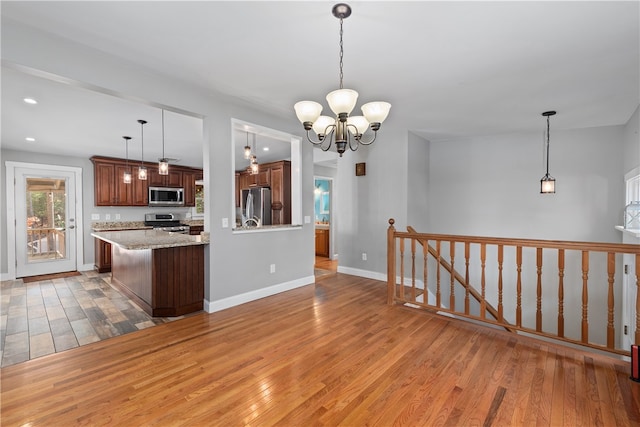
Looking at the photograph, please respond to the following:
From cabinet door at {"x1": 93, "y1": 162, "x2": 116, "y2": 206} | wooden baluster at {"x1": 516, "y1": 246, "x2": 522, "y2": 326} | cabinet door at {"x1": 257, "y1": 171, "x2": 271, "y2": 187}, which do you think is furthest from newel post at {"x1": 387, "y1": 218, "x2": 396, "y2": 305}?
cabinet door at {"x1": 93, "y1": 162, "x2": 116, "y2": 206}

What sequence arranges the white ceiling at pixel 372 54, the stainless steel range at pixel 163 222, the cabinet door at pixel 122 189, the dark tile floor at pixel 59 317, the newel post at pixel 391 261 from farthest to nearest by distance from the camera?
1. the stainless steel range at pixel 163 222
2. the cabinet door at pixel 122 189
3. the newel post at pixel 391 261
4. the dark tile floor at pixel 59 317
5. the white ceiling at pixel 372 54

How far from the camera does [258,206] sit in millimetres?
6789

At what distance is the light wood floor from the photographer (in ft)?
A: 5.58

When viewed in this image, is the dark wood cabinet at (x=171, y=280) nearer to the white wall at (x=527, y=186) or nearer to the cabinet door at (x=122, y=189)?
the cabinet door at (x=122, y=189)

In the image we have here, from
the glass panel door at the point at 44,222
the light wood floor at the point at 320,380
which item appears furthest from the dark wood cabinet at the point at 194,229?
the light wood floor at the point at 320,380

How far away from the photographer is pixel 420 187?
520 cm

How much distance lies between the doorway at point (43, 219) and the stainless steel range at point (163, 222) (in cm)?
124

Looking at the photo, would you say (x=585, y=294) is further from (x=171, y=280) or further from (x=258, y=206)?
(x=258, y=206)

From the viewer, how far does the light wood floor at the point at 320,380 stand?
170cm

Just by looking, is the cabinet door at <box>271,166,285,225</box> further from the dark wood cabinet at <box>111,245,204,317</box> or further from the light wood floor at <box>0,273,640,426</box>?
the light wood floor at <box>0,273,640,426</box>

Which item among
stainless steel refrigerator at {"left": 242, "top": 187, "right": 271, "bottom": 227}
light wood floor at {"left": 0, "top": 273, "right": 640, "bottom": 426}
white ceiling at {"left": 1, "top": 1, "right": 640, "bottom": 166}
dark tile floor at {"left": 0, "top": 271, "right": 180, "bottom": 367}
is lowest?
light wood floor at {"left": 0, "top": 273, "right": 640, "bottom": 426}

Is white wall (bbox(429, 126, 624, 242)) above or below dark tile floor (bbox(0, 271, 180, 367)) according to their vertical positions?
above

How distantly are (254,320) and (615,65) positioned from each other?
4077 mm

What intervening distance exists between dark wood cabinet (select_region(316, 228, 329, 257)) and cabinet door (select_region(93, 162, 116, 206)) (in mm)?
4545
